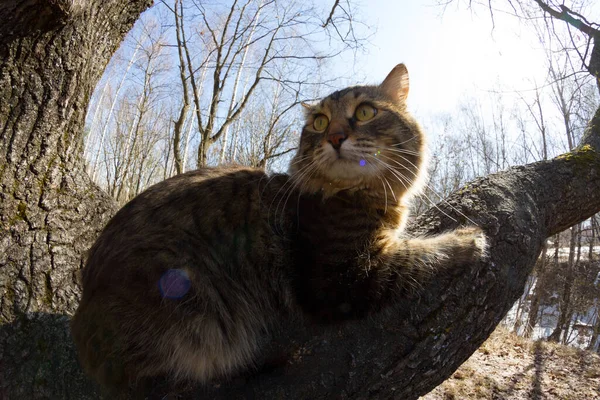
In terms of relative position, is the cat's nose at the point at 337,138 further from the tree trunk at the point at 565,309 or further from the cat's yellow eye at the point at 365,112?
the tree trunk at the point at 565,309

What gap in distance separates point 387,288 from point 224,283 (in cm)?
81

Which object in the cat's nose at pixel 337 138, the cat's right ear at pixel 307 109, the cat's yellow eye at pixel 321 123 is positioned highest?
the cat's right ear at pixel 307 109

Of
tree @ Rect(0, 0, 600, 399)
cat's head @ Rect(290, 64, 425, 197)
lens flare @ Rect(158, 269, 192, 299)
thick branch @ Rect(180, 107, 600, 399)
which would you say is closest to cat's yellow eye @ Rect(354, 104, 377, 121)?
Answer: cat's head @ Rect(290, 64, 425, 197)

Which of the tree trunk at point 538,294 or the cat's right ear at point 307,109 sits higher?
the cat's right ear at point 307,109

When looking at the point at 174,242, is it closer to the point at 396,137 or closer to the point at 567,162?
the point at 396,137

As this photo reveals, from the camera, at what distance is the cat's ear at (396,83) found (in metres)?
2.50

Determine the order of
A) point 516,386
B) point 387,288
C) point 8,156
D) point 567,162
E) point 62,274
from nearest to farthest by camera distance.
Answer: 1. point 387,288
2. point 8,156
3. point 62,274
4. point 567,162
5. point 516,386

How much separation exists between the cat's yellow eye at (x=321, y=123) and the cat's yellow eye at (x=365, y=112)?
0.65ft

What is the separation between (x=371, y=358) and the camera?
139 cm

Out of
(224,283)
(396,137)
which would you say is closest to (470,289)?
(396,137)

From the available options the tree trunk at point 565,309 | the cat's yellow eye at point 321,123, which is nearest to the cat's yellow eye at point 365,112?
the cat's yellow eye at point 321,123

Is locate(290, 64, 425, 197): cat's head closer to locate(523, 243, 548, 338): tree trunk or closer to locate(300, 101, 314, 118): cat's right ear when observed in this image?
locate(300, 101, 314, 118): cat's right ear

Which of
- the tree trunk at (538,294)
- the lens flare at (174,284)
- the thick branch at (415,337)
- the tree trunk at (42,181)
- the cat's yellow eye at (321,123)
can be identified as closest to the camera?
the thick branch at (415,337)

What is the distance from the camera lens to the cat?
1.61 m
